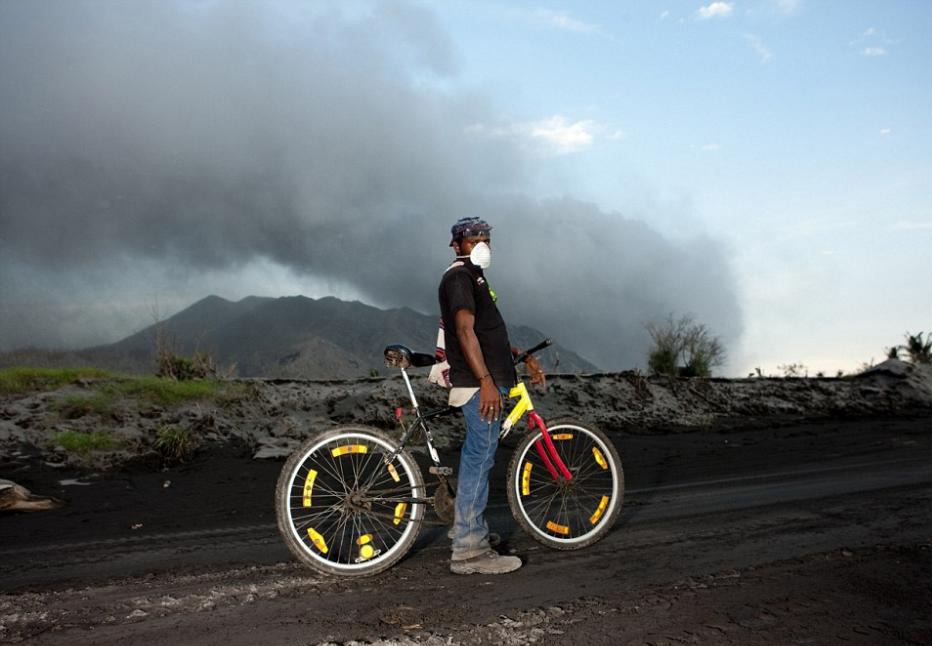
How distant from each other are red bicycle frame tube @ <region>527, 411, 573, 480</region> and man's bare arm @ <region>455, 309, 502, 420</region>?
69 cm

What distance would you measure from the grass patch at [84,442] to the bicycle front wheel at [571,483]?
7623 millimetres

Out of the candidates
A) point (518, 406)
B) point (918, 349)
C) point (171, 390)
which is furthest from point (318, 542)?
point (918, 349)

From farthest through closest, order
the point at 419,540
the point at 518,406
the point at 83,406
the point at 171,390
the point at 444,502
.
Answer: the point at 171,390 < the point at 83,406 < the point at 419,540 < the point at 518,406 < the point at 444,502

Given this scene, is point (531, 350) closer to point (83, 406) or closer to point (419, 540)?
point (419, 540)

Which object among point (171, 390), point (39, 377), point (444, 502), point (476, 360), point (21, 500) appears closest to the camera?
point (476, 360)

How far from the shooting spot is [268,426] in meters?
12.7

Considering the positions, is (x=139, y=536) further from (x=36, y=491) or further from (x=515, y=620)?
(x=515, y=620)

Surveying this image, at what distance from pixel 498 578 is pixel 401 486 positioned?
0.92m

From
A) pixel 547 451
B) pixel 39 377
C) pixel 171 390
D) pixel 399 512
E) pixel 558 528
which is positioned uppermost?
pixel 39 377

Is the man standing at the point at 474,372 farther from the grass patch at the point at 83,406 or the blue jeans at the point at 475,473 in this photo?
the grass patch at the point at 83,406

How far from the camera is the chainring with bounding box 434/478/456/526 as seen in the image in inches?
214

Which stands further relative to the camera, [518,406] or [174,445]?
[174,445]

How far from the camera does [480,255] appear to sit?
17.3 ft

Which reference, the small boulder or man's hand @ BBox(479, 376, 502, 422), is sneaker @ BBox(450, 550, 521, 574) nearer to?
man's hand @ BBox(479, 376, 502, 422)
